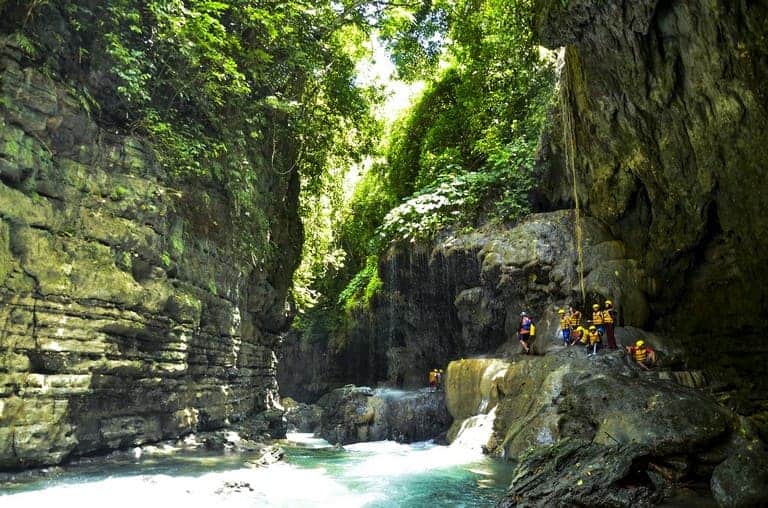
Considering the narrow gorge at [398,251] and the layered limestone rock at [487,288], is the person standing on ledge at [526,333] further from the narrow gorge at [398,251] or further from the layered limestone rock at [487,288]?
the narrow gorge at [398,251]

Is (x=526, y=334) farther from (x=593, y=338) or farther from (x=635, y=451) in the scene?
(x=635, y=451)

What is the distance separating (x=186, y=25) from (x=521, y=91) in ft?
42.5

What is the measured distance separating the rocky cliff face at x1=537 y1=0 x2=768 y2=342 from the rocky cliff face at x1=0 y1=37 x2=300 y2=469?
8.45m

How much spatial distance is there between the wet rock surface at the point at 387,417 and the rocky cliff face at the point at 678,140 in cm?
642


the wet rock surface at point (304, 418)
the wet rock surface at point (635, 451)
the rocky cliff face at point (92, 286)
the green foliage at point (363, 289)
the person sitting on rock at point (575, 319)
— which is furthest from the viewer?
the green foliage at point (363, 289)

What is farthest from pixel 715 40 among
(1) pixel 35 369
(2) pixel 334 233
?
(2) pixel 334 233

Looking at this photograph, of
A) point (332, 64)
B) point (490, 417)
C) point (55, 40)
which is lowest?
point (490, 417)

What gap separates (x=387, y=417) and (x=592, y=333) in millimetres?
6726

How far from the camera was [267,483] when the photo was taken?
8.38 metres

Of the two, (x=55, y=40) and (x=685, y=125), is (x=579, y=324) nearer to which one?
(x=685, y=125)

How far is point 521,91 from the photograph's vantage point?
19438 mm

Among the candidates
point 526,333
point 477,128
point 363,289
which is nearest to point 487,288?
point 526,333

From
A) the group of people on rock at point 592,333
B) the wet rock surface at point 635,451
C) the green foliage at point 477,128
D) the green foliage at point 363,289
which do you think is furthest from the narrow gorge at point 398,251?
the green foliage at point 363,289

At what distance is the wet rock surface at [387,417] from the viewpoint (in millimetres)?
15000
